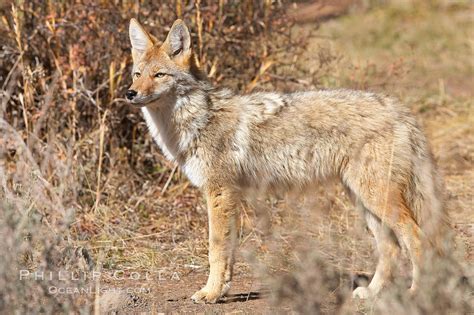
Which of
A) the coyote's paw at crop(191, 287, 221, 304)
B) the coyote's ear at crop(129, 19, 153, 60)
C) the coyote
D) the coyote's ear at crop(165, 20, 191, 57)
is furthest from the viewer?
the coyote's ear at crop(129, 19, 153, 60)

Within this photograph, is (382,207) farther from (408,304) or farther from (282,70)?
(282,70)

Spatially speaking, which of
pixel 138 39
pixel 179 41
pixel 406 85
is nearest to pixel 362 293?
pixel 179 41

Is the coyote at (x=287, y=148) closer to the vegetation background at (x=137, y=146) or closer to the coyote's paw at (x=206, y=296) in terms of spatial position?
the coyote's paw at (x=206, y=296)

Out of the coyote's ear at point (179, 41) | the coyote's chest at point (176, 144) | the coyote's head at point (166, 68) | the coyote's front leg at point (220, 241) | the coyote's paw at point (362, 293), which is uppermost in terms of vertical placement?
the coyote's ear at point (179, 41)

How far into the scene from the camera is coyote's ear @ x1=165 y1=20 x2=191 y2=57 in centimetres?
598

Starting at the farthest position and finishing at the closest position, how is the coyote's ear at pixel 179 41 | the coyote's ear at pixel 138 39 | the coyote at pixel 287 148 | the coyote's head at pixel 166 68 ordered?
the coyote's ear at pixel 138 39, the coyote's ear at pixel 179 41, the coyote's head at pixel 166 68, the coyote at pixel 287 148

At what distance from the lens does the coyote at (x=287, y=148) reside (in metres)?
5.62

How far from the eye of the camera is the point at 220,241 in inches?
218

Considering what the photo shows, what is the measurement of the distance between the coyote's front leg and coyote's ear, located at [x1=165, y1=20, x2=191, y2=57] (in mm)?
1027

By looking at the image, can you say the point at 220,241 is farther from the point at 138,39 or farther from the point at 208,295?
the point at 138,39

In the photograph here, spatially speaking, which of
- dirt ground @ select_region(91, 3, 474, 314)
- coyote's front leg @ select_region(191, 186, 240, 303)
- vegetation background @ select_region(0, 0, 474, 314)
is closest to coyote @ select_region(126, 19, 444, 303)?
coyote's front leg @ select_region(191, 186, 240, 303)

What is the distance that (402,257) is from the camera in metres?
6.06

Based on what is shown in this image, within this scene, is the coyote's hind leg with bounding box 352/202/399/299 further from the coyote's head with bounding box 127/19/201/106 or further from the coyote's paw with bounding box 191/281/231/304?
the coyote's head with bounding box 127/19/201/106

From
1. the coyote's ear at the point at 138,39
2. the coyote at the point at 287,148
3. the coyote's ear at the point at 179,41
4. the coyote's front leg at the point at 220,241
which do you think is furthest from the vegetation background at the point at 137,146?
the coyote's ear at the point at 179,41
